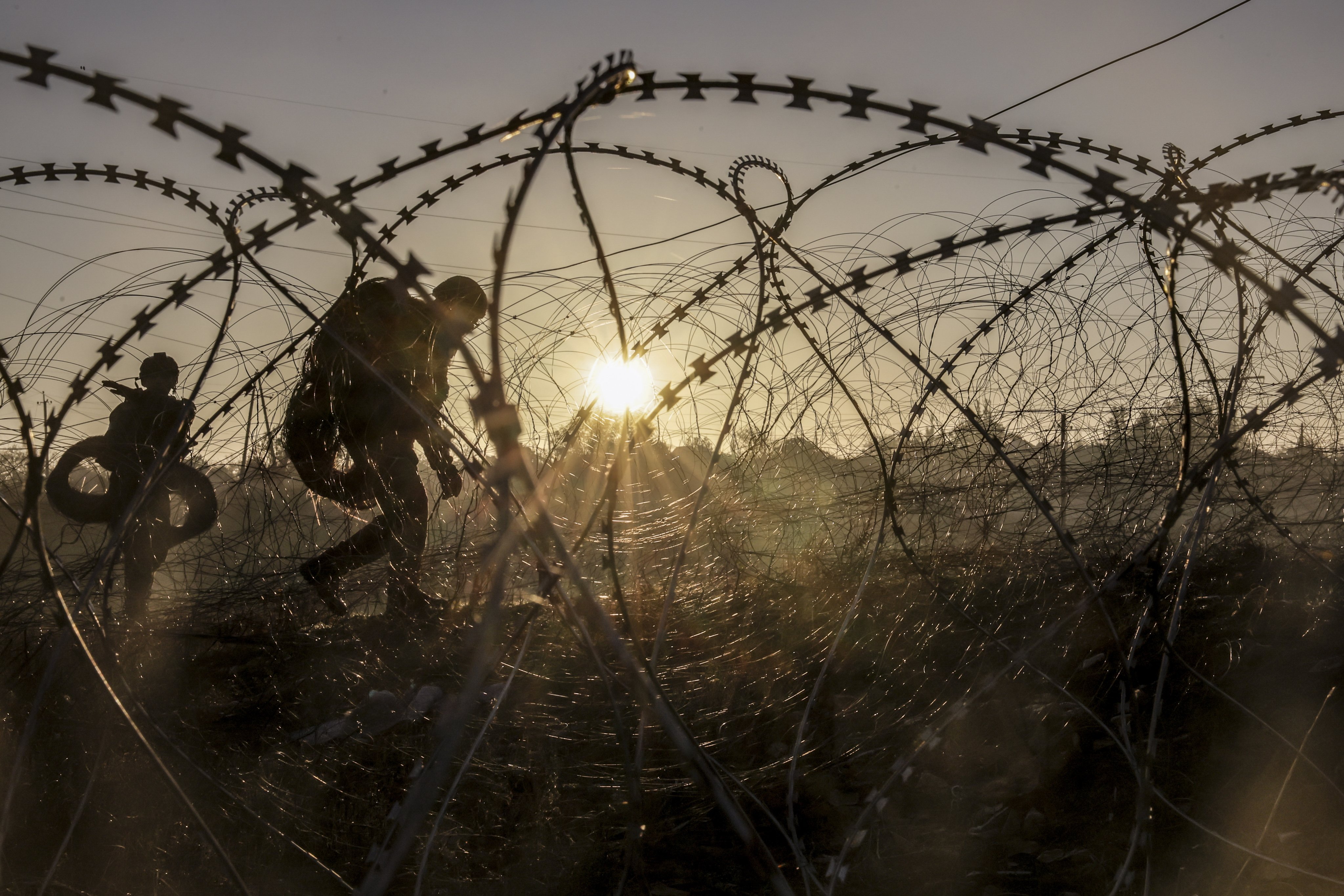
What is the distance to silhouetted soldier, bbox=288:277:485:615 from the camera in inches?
161

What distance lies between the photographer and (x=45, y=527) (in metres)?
6.36

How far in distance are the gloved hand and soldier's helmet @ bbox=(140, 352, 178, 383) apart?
2052 mm

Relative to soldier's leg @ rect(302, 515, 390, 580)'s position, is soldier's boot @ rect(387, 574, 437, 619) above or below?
below

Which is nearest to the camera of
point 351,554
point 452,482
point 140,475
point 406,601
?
point 140,475

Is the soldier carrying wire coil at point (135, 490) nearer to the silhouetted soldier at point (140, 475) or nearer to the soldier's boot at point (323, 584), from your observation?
the silhouetted soldier at point (140, 475)

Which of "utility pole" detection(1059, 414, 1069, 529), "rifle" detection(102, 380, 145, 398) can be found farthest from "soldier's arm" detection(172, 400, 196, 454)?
"utility pole" detection(1059, 414, 1069, 529)

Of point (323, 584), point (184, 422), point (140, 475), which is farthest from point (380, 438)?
point (184, 422)

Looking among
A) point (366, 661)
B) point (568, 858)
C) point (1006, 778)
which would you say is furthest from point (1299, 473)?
point (366, 661)

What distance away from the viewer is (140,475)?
4.02 m

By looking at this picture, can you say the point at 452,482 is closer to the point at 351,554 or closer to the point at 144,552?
the point at 351,554

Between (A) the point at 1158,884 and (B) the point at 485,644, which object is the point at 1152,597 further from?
(B) the point at 485,644

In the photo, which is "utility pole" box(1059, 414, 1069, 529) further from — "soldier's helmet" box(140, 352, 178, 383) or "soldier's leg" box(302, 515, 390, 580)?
"soldier's helmet" box(140, 352, 178, 383)

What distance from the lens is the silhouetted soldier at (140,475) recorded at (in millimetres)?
4254

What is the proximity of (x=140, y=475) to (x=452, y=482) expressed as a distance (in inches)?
54.3
